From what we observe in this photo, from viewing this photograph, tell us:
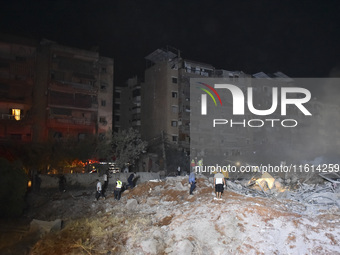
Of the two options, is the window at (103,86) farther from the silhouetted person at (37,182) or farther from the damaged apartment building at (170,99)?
the silhouetted person at (37,182)

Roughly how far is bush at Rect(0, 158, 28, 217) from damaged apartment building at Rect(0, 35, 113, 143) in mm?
17768

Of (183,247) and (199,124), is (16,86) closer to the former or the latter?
(199,124)

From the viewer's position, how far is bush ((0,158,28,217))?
57.4 ft

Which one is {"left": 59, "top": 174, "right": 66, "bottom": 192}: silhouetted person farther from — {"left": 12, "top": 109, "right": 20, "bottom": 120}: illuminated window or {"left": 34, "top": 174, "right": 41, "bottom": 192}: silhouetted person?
{"left": 12, "top": 109, "right": 20, "bottom": 120}: illuminated window

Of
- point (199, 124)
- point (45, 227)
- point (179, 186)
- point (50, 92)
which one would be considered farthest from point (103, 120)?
point (45, 227)

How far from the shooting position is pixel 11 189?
17.8 meters

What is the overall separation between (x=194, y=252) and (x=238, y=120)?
41.8m

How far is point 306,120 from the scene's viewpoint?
2379 inches

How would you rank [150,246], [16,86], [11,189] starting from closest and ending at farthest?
1. [150,246]
2. [11,189]
3. [16,86]

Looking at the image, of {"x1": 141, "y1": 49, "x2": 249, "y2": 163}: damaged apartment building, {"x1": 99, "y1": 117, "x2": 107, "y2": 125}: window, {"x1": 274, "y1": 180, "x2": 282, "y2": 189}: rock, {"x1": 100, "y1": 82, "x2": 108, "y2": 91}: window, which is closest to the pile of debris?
{"x1": 274, "y1": 180, "x2": 282, "y2": 189}: rock

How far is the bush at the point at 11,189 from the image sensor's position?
17.5m

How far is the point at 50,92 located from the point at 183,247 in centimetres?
3201

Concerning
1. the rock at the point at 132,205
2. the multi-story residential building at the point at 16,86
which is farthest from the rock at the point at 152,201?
the multi-story residential building at the point at 16,86

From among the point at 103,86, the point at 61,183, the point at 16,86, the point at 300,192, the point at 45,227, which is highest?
the point at 103,86
